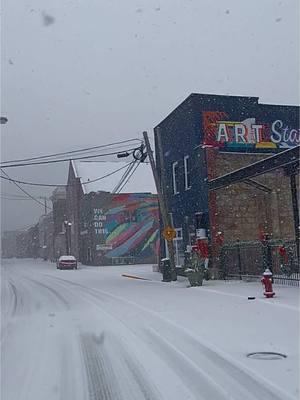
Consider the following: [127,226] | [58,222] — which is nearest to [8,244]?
[58,222]

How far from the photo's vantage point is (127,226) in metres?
49.8

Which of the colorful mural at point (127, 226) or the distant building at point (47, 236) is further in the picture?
the distant building at point (47, 236)

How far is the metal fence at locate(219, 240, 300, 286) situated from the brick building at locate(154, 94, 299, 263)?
119 centimetres

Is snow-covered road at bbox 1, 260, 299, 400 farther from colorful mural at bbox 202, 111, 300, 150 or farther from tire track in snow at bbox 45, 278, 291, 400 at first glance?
colorful mural at bbox 202, 111, 300, 150

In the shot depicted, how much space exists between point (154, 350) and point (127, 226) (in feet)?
136

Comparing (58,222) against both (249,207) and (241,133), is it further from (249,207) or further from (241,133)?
(249,207)

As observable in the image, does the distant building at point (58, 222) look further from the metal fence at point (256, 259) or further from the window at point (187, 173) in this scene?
the metal fence at point (256, 259)

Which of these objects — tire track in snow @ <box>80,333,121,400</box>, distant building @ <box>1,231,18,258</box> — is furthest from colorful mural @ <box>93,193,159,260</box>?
distant building @ <box>1,231,18,258</box>

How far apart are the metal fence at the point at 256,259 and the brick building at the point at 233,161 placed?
1.19 m

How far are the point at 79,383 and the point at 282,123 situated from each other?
72.2ft

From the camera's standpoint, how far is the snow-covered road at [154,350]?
6156 mm

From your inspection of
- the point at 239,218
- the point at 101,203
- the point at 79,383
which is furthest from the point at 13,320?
the point at 101,203

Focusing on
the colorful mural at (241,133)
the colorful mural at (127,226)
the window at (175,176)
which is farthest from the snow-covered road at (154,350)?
the colorful mural at (127,226)

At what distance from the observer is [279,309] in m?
11.5
